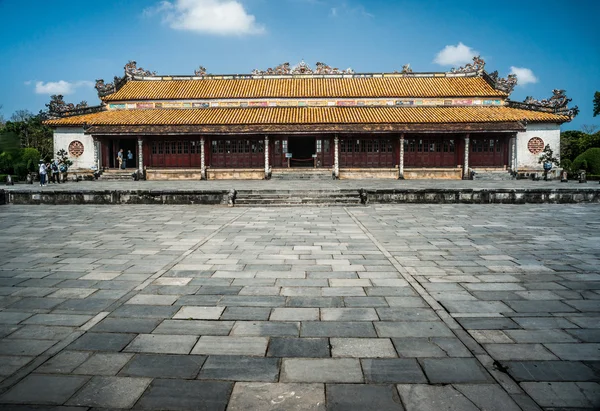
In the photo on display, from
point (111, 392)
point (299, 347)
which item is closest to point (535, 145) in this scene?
point (299, 347)

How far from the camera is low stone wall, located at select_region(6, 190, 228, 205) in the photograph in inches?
510

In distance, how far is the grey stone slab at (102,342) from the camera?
2.93 metres

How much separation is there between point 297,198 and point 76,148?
20.5 m

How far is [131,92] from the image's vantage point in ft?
91.2

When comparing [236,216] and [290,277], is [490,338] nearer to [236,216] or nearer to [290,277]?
[290,277]

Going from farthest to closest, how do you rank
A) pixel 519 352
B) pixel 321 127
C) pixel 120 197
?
pixel 321 127
pixel 120 197
pixel 519 352

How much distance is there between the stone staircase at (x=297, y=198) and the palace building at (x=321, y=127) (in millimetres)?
10265

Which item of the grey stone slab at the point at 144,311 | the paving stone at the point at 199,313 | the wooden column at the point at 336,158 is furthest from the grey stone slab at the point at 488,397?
the wooden column at the point at 336,158

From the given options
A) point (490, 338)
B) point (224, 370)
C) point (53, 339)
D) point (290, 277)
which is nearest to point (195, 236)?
point (290, 277)

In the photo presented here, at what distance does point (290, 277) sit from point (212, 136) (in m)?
22.4

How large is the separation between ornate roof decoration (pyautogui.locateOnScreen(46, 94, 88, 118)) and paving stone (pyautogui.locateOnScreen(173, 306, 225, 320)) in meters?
28.6

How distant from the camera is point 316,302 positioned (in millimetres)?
3879

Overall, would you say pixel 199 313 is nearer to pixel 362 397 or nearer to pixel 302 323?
pixel 302 323

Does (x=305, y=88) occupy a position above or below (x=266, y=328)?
above
